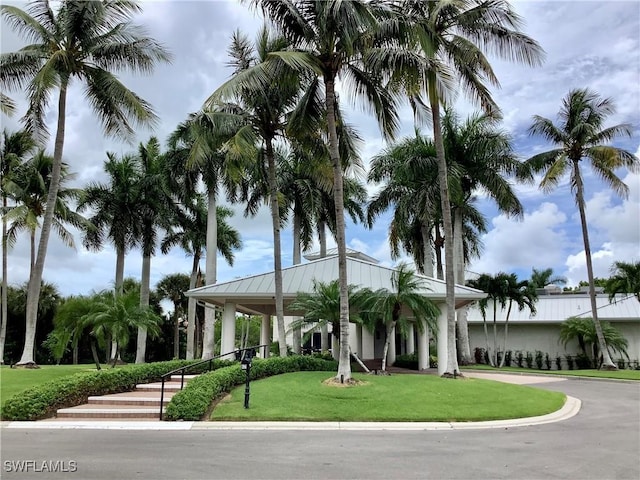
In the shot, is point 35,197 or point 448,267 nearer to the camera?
point 448,267

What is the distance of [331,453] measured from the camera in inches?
327

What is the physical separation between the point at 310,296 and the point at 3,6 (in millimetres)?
16573

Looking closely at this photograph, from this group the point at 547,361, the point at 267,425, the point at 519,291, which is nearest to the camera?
the point at 267,425

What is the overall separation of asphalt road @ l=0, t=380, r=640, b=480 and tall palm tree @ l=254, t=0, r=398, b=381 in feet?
16.9

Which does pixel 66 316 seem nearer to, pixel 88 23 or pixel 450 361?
pixel 88 23

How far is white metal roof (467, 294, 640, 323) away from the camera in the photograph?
1302 inches

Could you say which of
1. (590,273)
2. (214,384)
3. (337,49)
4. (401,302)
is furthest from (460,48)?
(590,273)

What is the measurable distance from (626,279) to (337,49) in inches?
935

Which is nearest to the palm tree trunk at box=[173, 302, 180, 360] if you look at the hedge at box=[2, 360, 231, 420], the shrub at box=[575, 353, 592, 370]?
the shrub at box=[575, 353, 592, 370]

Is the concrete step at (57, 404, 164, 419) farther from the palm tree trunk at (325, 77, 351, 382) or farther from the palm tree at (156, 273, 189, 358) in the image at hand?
the palm tree at (156, 273, 189, 358)

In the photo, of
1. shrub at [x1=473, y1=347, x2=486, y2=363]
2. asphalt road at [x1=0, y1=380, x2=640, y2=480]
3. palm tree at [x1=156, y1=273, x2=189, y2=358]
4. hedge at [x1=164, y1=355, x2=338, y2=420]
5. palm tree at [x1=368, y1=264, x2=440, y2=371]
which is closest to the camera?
asphalt road at [x1=0, y1=380, x2=640, y2=480]

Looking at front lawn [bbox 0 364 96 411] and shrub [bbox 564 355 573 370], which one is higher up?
front lawn [bbox 0 364 96 411]

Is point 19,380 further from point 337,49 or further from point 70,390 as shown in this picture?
point 337,49

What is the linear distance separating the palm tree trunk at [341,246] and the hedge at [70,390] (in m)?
5.73
